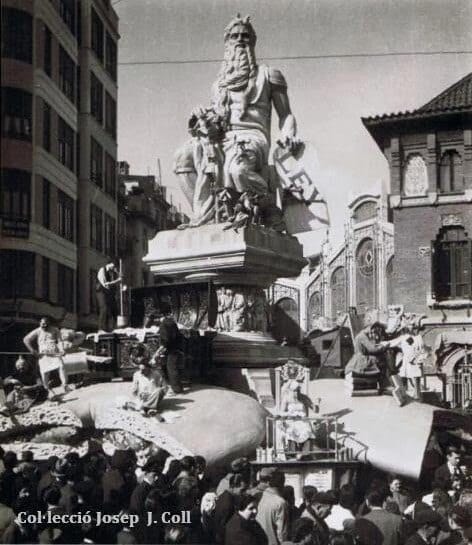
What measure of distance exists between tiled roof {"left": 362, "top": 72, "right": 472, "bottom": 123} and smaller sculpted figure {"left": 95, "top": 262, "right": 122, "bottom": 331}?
60.3 ft

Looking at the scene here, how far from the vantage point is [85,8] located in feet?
49.8

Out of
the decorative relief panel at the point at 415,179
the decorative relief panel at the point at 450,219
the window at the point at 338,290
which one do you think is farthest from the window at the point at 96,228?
the decorative relief panel at the point at 415,179

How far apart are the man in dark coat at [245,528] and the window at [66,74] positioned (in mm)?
8875

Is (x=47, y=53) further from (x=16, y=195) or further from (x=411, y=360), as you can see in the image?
Result: (x=411, y=360)

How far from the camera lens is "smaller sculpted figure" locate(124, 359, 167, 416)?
34.9ft

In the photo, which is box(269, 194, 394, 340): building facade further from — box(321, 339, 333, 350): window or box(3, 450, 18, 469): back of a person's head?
box(3, 450, 18, 469): back of a person's head

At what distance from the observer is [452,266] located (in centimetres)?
3052

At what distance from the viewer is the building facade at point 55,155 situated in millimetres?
13188

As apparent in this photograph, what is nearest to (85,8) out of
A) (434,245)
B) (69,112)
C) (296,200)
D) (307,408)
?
(69,112)

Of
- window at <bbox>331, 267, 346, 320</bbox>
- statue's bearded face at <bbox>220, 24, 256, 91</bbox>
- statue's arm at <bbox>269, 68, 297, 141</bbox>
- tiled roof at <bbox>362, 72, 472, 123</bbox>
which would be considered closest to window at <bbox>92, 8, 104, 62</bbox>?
statue's bearded face at <bbox>220, 24, 256, 91</bbox>

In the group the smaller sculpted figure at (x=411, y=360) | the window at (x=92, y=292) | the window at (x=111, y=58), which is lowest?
the smaller sculpted figure at (x=411, y=360)

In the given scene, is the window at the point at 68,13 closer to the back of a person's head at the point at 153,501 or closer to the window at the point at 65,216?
the window at the point at 65,216

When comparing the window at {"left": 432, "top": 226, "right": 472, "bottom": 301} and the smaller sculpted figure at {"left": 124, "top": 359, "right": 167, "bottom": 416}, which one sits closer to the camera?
the smaller sculpted figure at {"left": 124, "top": 359, "right": 167, "bottom": 416}

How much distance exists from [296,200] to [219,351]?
7.74 ft
